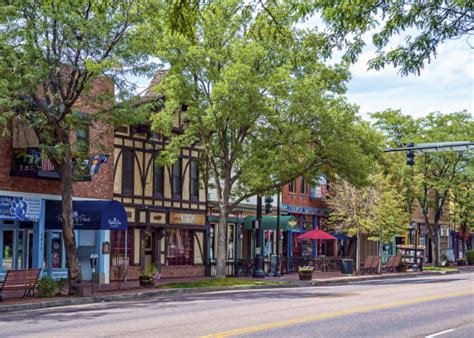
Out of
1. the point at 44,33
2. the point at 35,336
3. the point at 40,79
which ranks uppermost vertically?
the point at 44,33

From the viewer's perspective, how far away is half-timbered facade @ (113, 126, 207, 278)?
35.4 m

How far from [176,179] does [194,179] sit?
1.38 m

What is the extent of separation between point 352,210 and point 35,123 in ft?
83.9

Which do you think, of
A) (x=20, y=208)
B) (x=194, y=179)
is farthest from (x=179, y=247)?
(x=20, y=208)

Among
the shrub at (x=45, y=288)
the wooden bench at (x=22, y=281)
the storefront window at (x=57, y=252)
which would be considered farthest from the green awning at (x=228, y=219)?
the wooden bench at (x=22, y=281)

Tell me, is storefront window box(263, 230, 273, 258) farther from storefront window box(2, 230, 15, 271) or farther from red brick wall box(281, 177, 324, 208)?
storefront window box(2, 230, 15, 271)

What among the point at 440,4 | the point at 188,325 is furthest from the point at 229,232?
the point at 440,4

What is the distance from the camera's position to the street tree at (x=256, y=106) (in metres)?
30.8

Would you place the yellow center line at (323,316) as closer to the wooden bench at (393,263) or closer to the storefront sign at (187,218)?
the storefront sign at (187,218)

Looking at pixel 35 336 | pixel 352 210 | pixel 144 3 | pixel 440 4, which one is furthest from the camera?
pixel 352 210

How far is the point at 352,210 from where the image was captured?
46344 millimetres

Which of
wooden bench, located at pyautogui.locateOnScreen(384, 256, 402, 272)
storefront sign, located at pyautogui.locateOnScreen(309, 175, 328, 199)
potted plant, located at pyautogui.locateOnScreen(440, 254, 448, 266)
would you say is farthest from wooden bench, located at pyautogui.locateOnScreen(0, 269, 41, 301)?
potted plant, located at pyautogui.locateOnScreen(440, 254, 448, 266)

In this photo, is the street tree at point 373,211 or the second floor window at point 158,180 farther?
the street tree at point 373,211

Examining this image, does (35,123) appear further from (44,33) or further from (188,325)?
(188,325)
